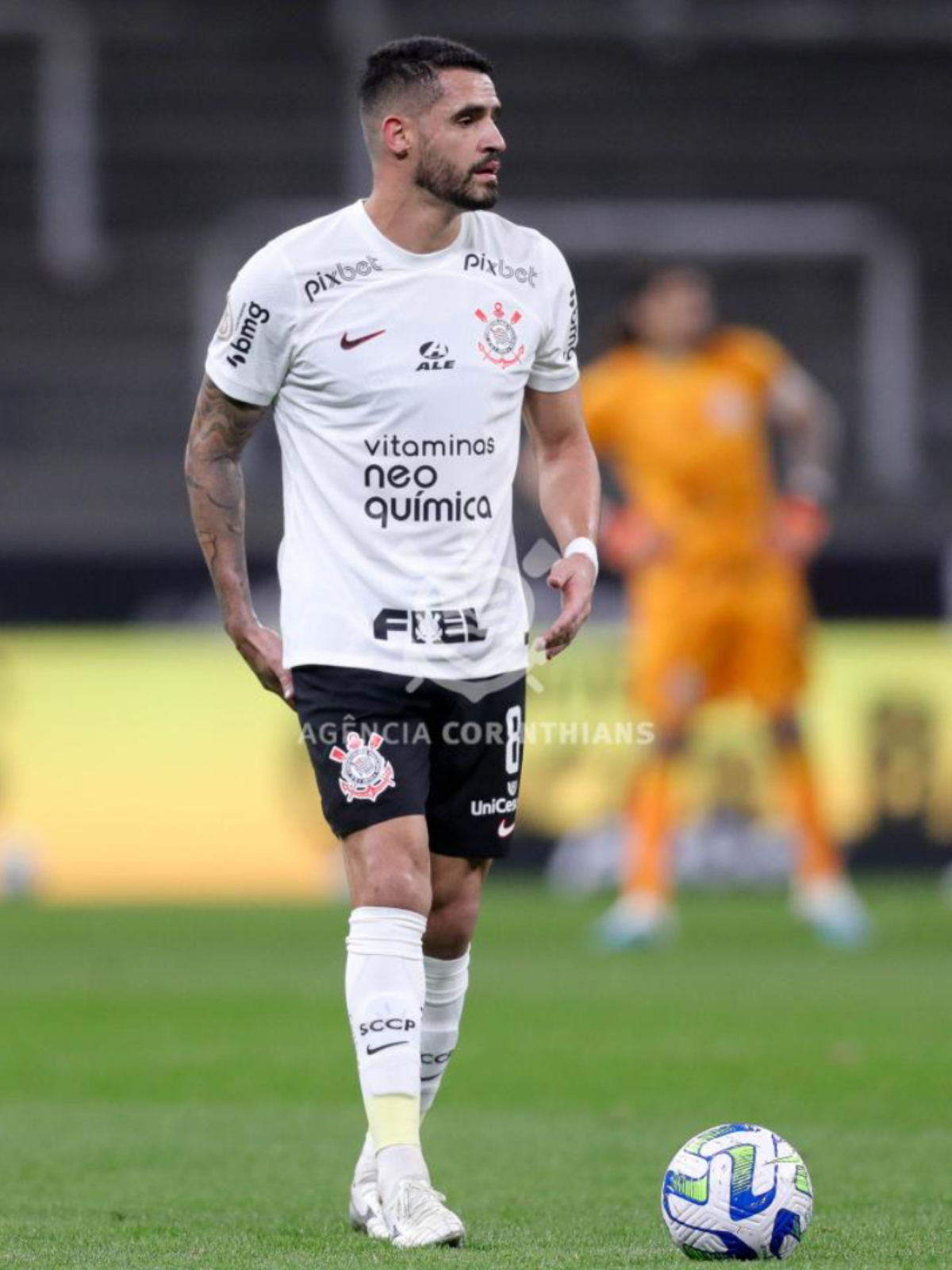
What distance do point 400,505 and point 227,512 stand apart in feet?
1.27

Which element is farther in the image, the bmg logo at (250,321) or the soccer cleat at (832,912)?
the soccer cleat at (832,912)

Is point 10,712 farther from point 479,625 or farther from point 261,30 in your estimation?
point 479,625

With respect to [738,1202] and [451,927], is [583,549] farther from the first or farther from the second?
[738,1202]

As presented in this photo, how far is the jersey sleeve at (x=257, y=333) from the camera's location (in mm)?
4910

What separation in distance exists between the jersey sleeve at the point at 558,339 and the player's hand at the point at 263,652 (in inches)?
30.7

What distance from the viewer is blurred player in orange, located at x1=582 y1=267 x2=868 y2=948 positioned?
1135 cm

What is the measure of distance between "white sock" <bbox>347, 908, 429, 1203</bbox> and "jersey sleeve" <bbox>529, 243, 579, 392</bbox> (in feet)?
3.86

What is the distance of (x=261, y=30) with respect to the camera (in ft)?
63.6

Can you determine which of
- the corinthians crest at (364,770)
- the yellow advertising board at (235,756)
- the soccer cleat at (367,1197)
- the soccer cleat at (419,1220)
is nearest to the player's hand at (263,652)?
the corinthians crest at (364,770)

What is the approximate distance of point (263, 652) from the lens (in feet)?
16.5

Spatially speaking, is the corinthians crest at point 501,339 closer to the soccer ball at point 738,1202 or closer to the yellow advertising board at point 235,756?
the soccer ball at point 738,1202

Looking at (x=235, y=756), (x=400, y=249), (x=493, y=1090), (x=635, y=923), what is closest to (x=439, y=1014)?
(x=400, y=249)

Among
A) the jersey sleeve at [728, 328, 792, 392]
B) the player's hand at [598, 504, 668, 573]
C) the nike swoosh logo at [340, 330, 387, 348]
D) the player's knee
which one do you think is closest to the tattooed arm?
the nike swoosh logo at [340, 330, 387, 348]

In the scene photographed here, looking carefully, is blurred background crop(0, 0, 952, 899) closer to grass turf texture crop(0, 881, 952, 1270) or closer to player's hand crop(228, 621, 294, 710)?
grass turf texture crop(0, 881, 952, 1270)
